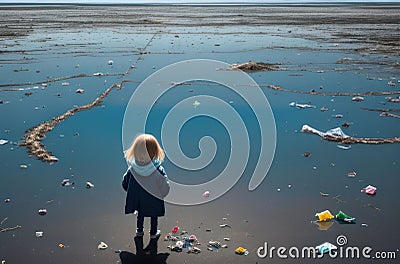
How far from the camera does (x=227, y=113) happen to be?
10.2 meters

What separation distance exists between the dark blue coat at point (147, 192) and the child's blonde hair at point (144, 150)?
18cm

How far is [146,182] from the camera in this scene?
5188mm

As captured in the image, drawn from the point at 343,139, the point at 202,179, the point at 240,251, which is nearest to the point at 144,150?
the point at 240,251

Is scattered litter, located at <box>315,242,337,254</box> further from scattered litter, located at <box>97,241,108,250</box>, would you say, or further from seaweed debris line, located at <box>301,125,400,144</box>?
seaweed debris line, located at <box>301,125,400,144</box>

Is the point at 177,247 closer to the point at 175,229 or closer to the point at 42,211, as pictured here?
the point at 175,229

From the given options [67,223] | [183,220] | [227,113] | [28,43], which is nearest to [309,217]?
[183,220]

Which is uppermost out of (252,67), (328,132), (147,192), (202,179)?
(252,67)

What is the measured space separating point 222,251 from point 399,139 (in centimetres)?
508

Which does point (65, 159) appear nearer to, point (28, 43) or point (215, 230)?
point (215, 230)

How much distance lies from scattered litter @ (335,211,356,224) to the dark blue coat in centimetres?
226

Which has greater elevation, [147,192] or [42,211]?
[147,192]

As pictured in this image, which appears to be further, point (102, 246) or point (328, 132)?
point (328, 132)

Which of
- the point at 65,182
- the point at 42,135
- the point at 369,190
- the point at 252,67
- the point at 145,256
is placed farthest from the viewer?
the point at 252,67

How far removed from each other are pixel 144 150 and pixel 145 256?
3.94 ft
